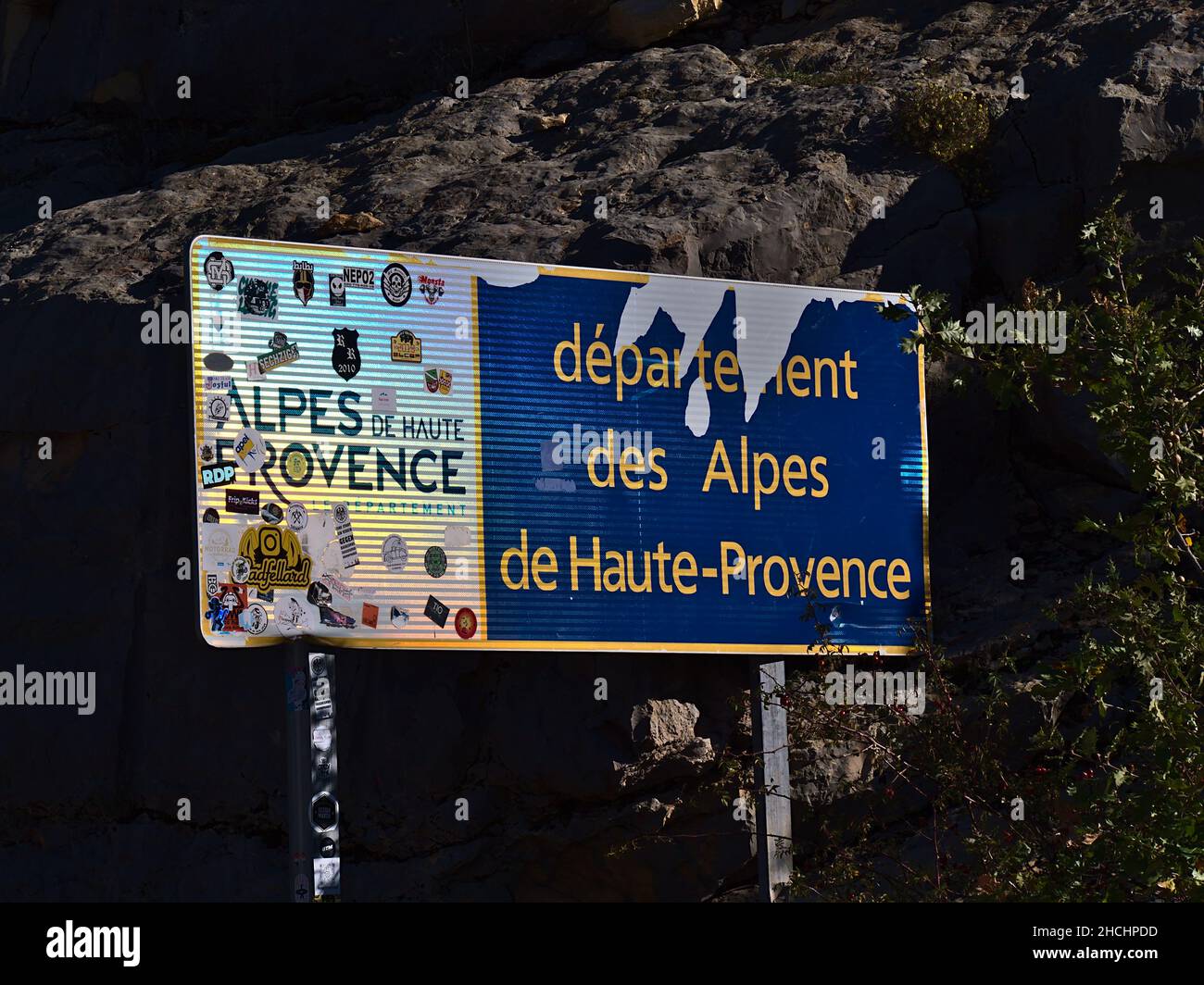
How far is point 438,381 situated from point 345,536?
1073 millimetres

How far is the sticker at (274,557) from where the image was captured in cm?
898

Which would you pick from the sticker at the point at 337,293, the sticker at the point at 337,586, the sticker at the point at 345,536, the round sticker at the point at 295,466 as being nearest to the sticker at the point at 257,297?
the sticker at the point at 337,293

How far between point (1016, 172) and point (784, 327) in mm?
2822

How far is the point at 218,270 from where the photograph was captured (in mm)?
9250

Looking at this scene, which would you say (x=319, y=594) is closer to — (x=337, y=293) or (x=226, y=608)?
(x=226, y=608)

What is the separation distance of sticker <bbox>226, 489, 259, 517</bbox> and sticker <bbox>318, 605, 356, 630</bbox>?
0.62m

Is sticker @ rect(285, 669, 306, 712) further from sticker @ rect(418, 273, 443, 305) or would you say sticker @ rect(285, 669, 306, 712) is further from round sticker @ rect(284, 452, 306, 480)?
sticker @ rect(418, 273, 443, 305)

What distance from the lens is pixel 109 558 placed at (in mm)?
10672

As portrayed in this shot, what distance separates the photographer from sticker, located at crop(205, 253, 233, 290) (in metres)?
9.22

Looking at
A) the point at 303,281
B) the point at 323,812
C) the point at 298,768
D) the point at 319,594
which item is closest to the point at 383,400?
the point at 303,281

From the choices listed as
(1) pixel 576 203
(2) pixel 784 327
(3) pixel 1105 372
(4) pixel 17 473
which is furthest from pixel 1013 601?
(4) pixel 17 473

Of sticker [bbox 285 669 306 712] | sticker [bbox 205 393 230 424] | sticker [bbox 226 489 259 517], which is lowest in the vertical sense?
sticker [bbox 285 669 306 712]

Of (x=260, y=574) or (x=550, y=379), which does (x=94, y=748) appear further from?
(x=550, y=379)

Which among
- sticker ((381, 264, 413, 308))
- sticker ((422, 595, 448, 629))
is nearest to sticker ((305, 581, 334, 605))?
sticker ((422, 595, 448, 629))
